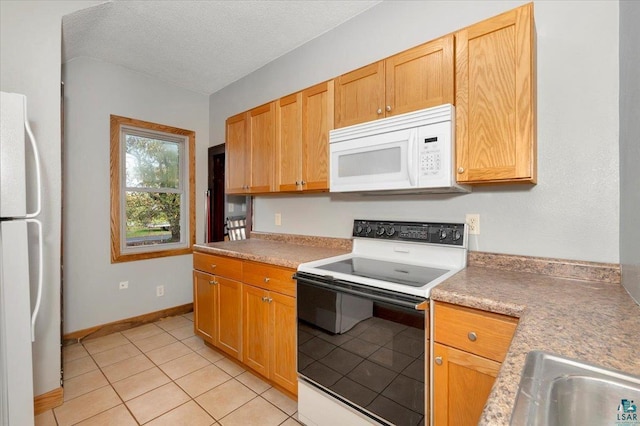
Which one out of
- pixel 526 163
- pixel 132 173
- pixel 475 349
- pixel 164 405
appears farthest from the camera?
pixel 132 173

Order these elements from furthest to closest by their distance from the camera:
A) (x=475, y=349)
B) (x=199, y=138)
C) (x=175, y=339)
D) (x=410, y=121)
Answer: (x=199, y=138), (x=175, y=339), (x=410, y=121), (x=475, y=349)

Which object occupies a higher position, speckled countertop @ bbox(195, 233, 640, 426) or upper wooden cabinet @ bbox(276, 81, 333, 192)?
upper wooden cabinet @ bbox(276, 81, 333, 192)

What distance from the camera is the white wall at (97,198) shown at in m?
2.73

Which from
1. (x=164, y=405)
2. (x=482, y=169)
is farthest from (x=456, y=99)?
(x=164, y=405)

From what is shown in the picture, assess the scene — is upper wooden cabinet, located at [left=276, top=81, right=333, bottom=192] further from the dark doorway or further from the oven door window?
the dark doorway

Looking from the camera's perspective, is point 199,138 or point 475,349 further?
point 199,138

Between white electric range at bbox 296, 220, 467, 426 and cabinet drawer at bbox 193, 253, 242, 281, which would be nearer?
white electric range at bbox 296, 220, 467, 426

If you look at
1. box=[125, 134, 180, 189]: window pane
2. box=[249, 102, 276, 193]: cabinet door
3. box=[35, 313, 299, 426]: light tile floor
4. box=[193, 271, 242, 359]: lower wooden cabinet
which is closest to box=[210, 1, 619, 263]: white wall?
box=[249, 102, 276, 193]: cabinet door

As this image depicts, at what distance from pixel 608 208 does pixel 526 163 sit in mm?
446

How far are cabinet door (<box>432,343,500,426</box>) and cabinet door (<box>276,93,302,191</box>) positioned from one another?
1.50 metres

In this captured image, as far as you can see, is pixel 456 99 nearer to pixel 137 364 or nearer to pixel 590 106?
pixel 590 106

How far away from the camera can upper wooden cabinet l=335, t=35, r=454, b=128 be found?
5.07ft

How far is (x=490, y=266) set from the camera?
1627 mm

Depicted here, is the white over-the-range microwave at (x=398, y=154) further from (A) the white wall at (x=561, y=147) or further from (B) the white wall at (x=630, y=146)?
(B) the white wall at (x=630, y=146)
